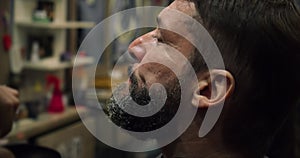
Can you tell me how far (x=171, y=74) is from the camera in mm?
913

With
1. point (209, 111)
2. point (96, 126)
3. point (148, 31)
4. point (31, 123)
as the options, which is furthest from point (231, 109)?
point (31, 123)

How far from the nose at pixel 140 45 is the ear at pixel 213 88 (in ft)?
0.47

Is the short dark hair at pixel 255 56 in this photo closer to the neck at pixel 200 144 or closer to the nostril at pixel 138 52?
the neck at pixel 200 144

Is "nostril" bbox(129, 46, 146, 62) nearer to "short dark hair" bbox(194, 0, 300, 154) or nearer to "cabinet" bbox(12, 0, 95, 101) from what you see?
"short dark hair" bbox(194, 0, 300, 154)

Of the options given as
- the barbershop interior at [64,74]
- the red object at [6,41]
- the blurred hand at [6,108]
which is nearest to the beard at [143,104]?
the barbershop interior at [64,74]

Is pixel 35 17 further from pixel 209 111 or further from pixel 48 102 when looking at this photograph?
pixel 209 111

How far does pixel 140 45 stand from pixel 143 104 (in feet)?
0.47

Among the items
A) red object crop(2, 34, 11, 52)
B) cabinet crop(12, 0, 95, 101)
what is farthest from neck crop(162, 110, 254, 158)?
cabinet crop(12, 0, 95, 101)

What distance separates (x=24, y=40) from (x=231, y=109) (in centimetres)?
207

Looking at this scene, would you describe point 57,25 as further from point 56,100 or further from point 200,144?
point 200,144

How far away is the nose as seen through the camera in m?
0.94

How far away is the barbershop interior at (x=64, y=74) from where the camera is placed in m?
1.16

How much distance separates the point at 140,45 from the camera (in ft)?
3.11

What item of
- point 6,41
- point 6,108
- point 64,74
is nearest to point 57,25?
point 64,74
